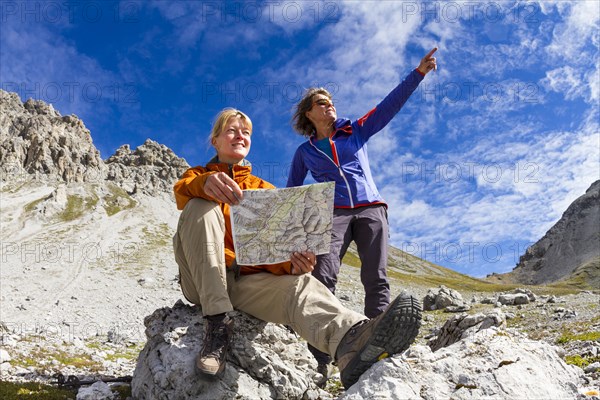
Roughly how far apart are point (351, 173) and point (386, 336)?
12.6 feet

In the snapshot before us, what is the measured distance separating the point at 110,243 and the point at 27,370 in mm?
76154

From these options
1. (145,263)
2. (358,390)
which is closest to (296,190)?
(358,390)

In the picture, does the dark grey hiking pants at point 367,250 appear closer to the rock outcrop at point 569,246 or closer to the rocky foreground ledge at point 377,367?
the rocky foreground ledge at point 377,367

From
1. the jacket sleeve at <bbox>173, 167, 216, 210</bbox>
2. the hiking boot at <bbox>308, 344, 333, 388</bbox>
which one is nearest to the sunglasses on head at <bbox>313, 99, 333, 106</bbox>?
the jacket sleeve at <bbox>173, 167, 216, 210</bbox>

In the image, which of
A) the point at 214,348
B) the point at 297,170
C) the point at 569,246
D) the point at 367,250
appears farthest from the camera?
the point at 569,246

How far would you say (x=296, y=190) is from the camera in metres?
5.35

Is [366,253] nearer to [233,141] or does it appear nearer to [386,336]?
[233,141]

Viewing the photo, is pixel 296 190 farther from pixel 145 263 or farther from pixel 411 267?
pixel 411 267

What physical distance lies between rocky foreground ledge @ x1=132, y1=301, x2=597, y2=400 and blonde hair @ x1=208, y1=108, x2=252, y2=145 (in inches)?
104

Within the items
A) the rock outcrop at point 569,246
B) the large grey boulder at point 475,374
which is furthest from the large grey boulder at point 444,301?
the rock outcrop at point 569,246

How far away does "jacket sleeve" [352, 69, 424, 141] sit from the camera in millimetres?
7559

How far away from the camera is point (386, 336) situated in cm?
370

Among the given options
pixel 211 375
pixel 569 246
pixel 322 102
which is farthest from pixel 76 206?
pixel 569 246

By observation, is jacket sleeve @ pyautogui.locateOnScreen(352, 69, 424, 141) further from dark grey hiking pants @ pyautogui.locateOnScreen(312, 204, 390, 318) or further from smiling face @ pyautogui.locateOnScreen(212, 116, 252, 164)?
smiling face @ pyautogui.locateOnScreen(212, 116, 252, 164)
